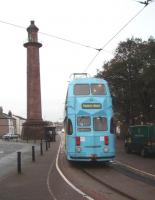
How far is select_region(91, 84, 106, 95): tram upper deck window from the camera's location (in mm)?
22047

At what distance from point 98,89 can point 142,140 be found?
9.44m

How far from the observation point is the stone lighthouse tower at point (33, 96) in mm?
79562

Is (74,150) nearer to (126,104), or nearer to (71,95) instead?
(71,95)

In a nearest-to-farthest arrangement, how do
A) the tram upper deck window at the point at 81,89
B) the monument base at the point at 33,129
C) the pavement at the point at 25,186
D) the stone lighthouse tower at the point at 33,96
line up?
the pavement at the point at 25,186, the tram upper deck window at the point at 81,89, the monument base at the point at 33,129, the stone lighthouse tower at the point at 33,96

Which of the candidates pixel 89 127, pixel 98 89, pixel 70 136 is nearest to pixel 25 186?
pixel 70 136

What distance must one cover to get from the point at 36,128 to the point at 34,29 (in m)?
18.7

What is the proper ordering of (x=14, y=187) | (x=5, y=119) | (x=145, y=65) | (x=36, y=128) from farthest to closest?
(x=5, y=119) < (x=36, y=128) < (x=145, y=65) < (x=14, y=187)

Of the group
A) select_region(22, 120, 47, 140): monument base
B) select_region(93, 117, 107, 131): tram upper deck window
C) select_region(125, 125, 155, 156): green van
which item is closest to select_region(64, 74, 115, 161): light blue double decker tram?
select_region(93, 117, 107, 131): tram upper deck window

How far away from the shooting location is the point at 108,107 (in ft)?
71.3

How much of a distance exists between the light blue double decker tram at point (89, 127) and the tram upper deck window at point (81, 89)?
50 millimetres

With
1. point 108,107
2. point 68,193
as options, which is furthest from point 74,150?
point 68,193

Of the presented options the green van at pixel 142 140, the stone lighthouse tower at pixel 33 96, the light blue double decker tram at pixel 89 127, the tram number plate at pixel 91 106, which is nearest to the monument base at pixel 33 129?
the stone lighthouse tower at pixel 33 96

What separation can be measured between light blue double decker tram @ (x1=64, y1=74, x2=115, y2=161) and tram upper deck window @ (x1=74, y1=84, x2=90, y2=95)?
50 millimetres

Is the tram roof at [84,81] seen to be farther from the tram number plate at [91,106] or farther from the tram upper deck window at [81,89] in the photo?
the tram number plate at [91,106]
